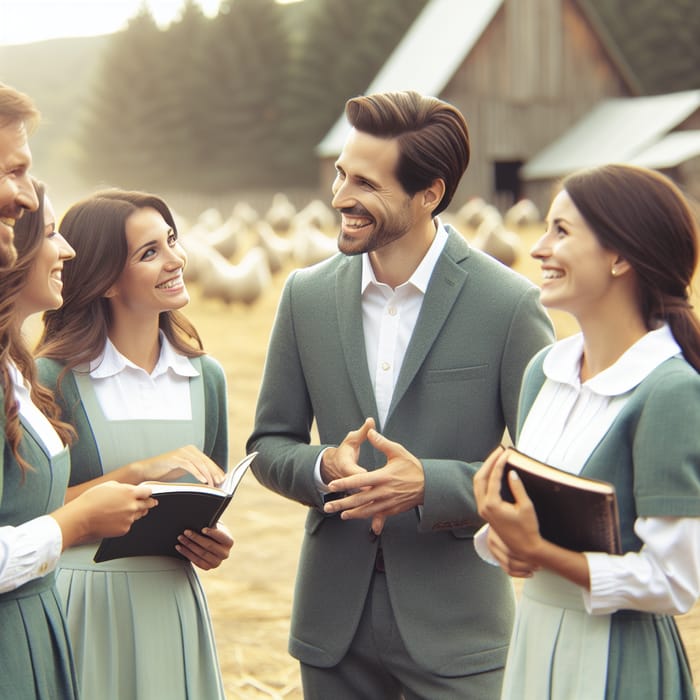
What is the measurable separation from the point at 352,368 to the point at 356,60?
4797 centimetres

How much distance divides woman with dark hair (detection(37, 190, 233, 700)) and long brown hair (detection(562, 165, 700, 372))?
1315 mm

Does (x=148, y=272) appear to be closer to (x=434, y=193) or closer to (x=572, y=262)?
(x=434, y=193)

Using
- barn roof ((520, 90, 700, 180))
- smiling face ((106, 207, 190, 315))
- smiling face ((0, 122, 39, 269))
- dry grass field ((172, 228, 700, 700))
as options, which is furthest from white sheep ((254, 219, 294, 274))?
smiling face ((0, 122, 39, 269))

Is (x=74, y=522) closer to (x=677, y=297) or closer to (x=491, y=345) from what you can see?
(x=491, y=345)

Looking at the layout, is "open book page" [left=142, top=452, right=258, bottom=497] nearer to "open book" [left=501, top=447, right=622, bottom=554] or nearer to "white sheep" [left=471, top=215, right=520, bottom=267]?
"open book" [left=501, top=447, right=622, bottom=554]

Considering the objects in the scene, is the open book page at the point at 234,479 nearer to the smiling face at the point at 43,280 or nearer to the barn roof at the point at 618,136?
the smiling face at the point at 43,280

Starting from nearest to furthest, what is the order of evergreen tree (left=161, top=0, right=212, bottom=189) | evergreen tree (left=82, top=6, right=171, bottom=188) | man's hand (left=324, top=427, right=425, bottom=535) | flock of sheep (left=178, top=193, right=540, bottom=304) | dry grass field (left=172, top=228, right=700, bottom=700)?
1. man's hand (left=324, top=427, right=425, bottom=535)
2. dry grass field (left=172, top=228, right=700, bottom=700)
3. flock of sheep (left=178, top=193, right=540, bottom=304)
4. evergreen tree (left=161, top=0, right=212, bottom=189)
5. evergreen tree (left=82, top=6, right=171, bottom=188)

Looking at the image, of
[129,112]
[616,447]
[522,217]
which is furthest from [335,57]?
[616,447]

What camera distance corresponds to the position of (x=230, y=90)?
53781 mm

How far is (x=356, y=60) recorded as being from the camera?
49406 mm

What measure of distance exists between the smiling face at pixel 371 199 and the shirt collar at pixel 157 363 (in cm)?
66

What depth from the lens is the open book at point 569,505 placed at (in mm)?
2355

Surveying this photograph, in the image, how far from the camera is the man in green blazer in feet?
10.5

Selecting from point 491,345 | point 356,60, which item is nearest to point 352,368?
point 491,345
